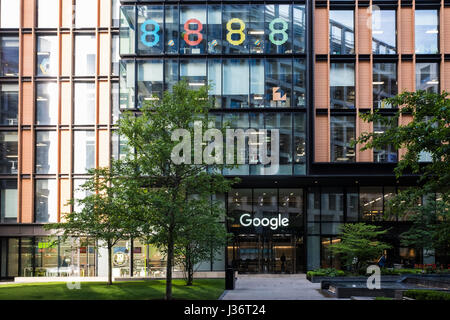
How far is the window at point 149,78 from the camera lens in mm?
36812

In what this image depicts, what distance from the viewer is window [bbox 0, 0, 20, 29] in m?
41.4

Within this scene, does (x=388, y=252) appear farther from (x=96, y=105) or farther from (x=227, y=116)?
(x=96, y=105)

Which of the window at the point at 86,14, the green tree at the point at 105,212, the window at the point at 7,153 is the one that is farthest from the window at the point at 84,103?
the green tree at the point at 105,212

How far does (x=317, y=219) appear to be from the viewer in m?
38.6

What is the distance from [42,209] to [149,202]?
70.9ft

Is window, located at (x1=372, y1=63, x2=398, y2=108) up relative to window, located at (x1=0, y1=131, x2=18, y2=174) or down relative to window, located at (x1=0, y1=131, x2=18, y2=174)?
up

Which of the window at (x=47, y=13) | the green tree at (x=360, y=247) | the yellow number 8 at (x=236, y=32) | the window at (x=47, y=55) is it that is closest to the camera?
the green tree at (x=360, y=247)

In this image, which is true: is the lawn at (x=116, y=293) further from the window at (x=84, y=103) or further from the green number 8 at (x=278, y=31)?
the green number 8 at (x=278, y=31)

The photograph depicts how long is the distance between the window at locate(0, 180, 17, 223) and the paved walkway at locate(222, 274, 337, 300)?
1875 cm

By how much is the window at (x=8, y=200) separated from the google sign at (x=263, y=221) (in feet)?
59.1

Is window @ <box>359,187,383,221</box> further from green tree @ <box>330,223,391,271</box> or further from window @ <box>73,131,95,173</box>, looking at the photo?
window @ <box>73,131,95,173</box>

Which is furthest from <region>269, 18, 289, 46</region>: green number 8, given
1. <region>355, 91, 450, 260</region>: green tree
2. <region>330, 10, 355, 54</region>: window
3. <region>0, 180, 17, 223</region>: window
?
<region>0, 180, 17, 223</region>: window

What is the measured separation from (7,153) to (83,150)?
5.99 meters
